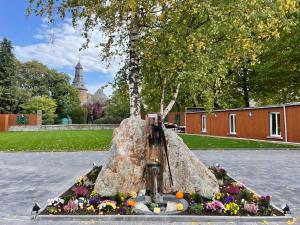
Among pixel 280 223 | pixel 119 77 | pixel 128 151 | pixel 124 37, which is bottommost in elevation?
pixel 280 223

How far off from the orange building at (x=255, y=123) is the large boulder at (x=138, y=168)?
984 cm

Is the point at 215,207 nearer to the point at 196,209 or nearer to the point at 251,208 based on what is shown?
the point at 196,209

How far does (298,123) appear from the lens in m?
22.3

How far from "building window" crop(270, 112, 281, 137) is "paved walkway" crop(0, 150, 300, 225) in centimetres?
941

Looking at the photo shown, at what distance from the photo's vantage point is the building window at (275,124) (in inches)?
976

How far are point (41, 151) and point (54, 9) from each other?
1023 centimetres

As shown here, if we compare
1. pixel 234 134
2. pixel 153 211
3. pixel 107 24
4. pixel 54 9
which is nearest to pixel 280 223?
pixel 153 211

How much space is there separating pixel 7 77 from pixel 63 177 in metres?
47.2

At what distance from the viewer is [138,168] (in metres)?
7.64

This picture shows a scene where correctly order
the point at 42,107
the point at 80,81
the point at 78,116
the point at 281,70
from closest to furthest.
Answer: the point at 281,70
the point at 42,107
the point at 78,116
the point at 80,81

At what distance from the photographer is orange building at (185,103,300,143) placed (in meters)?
23.0

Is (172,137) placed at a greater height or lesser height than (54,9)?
lesser

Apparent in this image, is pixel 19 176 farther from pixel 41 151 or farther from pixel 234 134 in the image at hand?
pixel 234 134

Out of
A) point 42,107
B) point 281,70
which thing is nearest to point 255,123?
point 281,70
